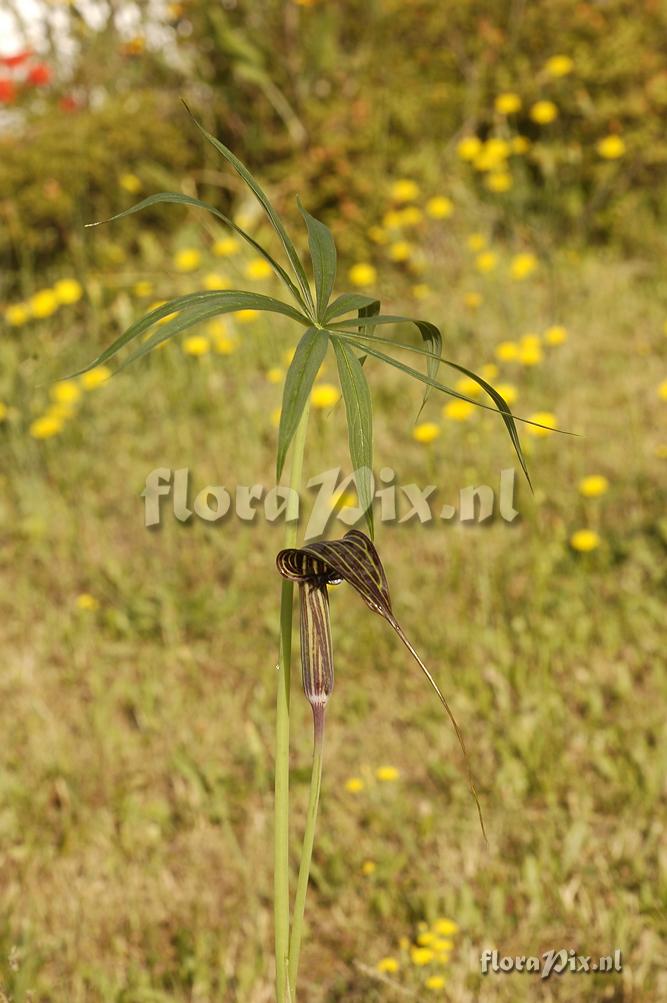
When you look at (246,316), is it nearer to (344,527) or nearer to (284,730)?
(344,527)

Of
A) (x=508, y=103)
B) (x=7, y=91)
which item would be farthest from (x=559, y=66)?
(x=7, y=91)

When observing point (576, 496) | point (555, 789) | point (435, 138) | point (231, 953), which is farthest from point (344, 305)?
point (435, 138)

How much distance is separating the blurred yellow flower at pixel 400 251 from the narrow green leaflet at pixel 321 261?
10.3ft

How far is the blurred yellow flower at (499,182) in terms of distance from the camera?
410 centimetres

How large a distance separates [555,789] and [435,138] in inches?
136

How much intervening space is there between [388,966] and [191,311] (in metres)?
1.15

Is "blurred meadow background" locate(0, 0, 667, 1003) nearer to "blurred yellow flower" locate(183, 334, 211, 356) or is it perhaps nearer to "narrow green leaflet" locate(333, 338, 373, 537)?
"blurred yellow flower" locate(183, 334, 211, 356)

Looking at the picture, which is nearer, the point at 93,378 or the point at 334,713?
the point at 334,713

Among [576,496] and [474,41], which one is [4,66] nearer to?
[474,41]

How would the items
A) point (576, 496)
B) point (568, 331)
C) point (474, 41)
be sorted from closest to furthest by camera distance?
1. point (576, 496)
2. point (568, 331)
3. point (474, 41)

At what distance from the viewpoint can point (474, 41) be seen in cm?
475

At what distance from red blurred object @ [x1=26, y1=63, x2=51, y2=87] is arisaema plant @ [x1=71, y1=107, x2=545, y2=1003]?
4.79 meters

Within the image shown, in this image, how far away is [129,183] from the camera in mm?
4180

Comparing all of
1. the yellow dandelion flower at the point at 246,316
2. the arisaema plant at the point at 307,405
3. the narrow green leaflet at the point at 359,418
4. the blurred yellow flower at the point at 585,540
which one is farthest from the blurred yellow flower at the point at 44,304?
the narrow green leaflet at the point at 359,418
